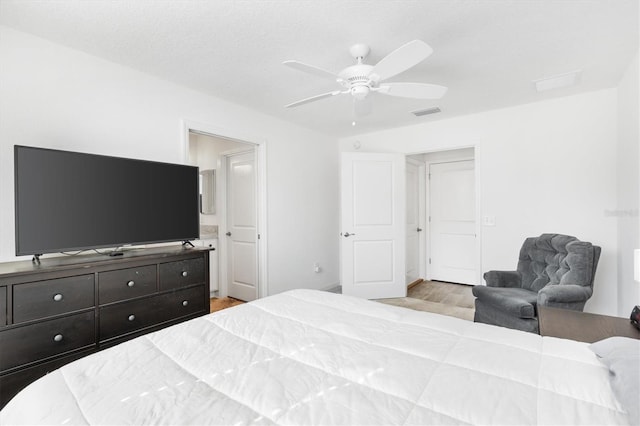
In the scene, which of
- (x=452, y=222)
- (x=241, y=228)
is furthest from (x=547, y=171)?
(x=241, y=228)

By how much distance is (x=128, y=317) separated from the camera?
6.87ft

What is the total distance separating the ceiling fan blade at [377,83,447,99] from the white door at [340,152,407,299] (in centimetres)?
207

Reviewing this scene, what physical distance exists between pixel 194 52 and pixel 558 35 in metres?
2.53

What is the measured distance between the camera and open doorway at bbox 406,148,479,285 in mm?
5082

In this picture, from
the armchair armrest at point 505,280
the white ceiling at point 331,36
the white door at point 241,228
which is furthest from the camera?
the white door at point 241,228

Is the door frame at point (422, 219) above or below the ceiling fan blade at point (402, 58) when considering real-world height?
below

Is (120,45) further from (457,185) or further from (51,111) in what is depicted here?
(457,185)

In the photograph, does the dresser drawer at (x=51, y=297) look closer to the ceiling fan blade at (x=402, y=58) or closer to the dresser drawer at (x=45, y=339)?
the dresser drawer at (x=45, y=339)

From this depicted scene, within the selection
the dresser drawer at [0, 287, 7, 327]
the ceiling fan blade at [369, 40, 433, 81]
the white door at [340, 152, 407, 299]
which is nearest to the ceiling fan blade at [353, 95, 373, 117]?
the ceiling fan blade at [369, 40, 433, 81]

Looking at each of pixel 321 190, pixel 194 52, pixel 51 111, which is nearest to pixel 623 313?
pixel 321 190

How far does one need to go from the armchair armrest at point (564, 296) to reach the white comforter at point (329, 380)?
1240 mm

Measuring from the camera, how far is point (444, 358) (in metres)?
1.15

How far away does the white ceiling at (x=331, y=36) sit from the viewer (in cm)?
183

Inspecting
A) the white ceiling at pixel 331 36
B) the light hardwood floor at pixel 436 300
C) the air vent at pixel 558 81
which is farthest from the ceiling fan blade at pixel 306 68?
the light hardwood floor at pixel 436 300
